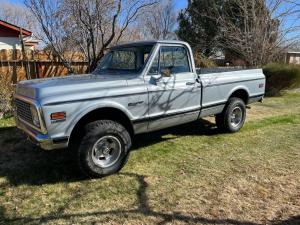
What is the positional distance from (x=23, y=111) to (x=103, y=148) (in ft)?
4.13

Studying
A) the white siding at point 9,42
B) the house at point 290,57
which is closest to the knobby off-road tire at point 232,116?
the house at point 290,57

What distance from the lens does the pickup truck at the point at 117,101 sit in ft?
14.2

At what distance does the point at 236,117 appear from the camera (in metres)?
7.13

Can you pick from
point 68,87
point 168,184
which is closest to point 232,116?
point 168,184

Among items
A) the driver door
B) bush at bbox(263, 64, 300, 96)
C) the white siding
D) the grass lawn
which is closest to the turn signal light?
the grass lawn

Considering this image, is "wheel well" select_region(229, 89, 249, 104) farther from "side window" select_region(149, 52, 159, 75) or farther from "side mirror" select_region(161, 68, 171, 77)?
"side window" select_region(149, 52, 159, 75)

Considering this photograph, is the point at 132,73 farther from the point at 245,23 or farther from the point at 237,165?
the point at 245,23

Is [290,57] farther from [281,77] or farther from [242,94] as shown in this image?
[242,94]

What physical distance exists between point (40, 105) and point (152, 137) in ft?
9.80

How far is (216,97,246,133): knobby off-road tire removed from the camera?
267 inches

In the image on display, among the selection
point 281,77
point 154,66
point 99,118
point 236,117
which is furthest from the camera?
point 281,77

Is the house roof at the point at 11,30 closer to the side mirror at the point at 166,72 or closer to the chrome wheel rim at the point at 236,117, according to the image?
the chrome wheel rim at the point at 236,117

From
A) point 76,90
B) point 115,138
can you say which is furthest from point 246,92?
point 76,90

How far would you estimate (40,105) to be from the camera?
417 cm
